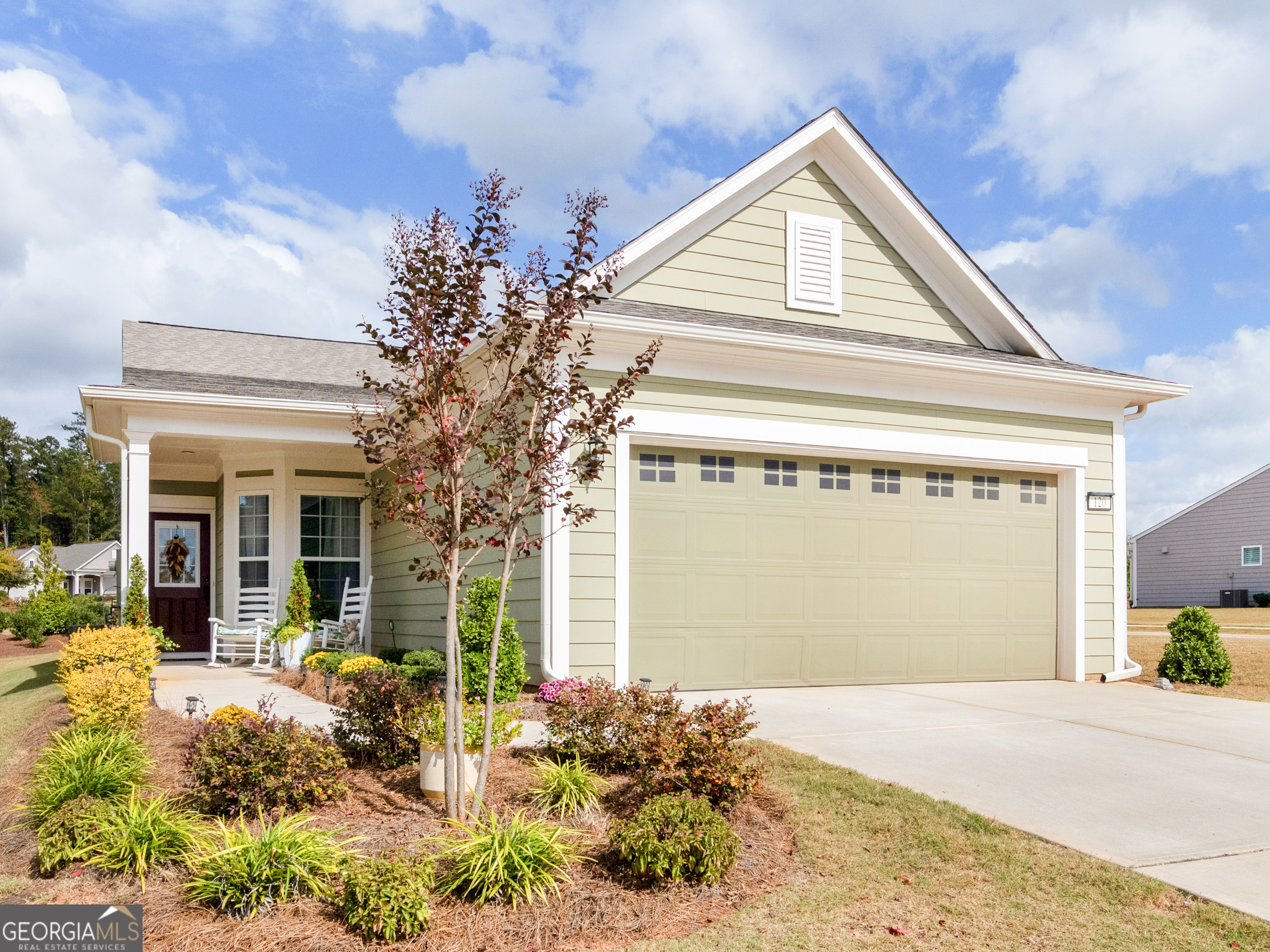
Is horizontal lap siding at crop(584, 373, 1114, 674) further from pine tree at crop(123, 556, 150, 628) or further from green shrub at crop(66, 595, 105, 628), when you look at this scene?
green shrub at crop(66, 595, 105, 628)

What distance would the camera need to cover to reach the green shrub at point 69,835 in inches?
166

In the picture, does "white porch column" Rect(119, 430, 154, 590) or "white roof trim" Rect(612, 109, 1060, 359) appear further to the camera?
"white porch column" Rect(119, 430, 154, 590)

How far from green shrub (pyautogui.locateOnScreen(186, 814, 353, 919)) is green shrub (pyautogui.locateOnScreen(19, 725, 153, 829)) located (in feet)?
4.08

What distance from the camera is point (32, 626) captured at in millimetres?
21016

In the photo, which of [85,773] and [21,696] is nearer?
[85,773]

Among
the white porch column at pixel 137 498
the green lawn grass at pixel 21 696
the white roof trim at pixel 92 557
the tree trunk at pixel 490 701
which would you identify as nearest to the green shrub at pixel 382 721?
the tree trunk at pixel 490 701

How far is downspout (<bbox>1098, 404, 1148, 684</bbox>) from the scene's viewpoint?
1094 centimetres

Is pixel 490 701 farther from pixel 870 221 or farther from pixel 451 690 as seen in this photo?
pixel 870 221

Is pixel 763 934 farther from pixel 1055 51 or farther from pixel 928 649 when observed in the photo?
pixel 1055 51

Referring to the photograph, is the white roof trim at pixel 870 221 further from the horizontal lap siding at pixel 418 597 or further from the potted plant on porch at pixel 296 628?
the potted plant on porch at pixel 296 628

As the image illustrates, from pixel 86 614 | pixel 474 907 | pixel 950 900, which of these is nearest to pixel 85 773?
pixel 474 907

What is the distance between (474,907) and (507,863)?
0.69 feet

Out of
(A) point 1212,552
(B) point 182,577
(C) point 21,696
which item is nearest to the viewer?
(C) point 21,696

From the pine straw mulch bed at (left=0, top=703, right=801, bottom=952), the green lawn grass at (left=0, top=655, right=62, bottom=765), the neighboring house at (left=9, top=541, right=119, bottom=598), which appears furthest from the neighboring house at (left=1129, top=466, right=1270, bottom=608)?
the neighboring house at (left=9, top=541, right=119, bottom=598)
